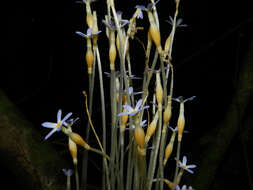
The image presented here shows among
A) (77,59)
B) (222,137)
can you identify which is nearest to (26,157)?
(222,137)

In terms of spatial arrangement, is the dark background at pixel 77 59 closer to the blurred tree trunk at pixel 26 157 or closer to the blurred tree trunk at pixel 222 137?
the blurred tree trunk at pixel 222 137

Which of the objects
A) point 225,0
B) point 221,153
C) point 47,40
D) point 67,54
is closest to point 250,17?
point 225,0

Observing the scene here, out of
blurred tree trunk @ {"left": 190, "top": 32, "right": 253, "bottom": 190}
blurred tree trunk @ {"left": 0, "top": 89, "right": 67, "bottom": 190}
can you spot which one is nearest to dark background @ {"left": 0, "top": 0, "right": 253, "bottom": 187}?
blurred tree trunk @ {"left": 190, "top": 32, "right": 253, "bottom": 190}

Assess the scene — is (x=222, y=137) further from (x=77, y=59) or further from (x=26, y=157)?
(x=77, y=59)

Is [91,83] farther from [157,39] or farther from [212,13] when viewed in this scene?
[212,13]

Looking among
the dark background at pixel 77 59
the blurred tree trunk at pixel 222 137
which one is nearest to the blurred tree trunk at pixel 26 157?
the blurred tree trunk at pixel 222 137

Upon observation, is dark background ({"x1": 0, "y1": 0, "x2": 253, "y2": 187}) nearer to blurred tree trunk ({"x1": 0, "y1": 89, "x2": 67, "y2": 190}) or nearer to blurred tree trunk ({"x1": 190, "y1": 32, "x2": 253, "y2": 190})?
blurred tree trunk ({"x1": 190, "y1": 32, "x2": 253, "y2": 190})
